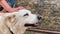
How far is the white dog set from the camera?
2.38 meters

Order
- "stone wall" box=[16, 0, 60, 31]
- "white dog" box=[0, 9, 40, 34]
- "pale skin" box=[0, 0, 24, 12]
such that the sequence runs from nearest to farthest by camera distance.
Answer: "white dog" box=[0, 9, 40, 34], "pale skin" box=[0, 0, 24, 12], "stone wall" box=[16, 0, 60, 31]

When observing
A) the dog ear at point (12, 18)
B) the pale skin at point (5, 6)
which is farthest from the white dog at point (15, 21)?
the pale skin at point (5, 6)

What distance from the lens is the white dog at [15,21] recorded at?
93.6 inches

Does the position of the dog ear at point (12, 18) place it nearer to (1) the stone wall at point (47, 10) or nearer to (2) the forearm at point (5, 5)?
(2) the forearm at point (5, 5)

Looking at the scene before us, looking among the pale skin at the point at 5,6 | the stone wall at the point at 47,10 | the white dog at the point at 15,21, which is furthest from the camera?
the stone wall at the point at 47,10

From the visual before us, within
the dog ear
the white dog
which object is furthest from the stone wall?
the dog ear

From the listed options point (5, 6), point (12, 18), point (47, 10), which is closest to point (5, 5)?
point (5, 6)

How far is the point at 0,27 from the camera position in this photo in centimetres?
235

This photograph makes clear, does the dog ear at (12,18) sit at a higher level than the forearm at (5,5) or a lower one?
lower

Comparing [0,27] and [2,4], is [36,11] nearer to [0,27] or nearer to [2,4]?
[2,4]

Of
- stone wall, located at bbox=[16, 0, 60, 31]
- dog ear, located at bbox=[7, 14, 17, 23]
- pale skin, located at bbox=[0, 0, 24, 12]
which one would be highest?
pale skin, located at bbox=[0, 0, 24, 12]

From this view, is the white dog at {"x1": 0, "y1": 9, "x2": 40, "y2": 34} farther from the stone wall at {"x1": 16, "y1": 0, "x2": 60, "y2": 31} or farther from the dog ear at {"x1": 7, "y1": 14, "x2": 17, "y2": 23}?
the stone wall at {"x1": 16, "y1": 0, "x2": 60, "y2": 31}

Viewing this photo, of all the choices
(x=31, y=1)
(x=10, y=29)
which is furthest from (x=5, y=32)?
(x=31, y=1)

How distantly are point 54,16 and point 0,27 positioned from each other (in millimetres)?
1591
